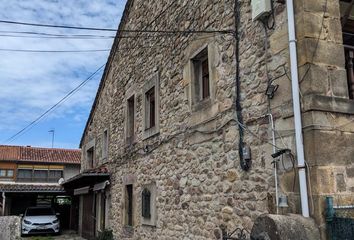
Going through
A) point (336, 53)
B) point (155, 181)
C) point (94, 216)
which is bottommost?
point (94, 216)

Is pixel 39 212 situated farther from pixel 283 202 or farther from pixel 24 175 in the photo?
pixel 283 202

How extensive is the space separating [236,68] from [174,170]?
9.05 feet

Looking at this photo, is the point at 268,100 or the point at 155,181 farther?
the point at 155,181

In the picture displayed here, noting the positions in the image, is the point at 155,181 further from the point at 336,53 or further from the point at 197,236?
the point at 336,53

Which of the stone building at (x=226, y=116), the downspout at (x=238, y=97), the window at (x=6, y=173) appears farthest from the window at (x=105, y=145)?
the window at (x=6, y=173)

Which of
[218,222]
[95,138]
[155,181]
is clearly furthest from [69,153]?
[218,222]

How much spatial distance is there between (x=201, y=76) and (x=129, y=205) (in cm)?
477

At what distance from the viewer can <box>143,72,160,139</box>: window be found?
858 centimetres

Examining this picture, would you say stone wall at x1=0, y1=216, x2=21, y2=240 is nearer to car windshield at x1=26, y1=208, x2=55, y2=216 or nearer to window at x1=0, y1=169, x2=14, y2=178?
car windshield at x1=26, y1=208, x2=55, y2=216

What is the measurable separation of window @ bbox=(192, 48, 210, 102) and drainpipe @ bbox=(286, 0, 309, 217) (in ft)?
8.00

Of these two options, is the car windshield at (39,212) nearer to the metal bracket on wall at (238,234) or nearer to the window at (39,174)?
the window at (39,174)

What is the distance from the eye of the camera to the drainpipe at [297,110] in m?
4.01

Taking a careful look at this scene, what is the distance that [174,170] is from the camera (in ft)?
24.5

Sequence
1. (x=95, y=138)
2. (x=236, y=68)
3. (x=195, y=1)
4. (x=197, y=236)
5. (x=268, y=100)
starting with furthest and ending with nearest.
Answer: (x=95, y=138) → (x=195, y=1) → (x=197, y=236) → (x=236, y=68) → (x=268, y=100)
